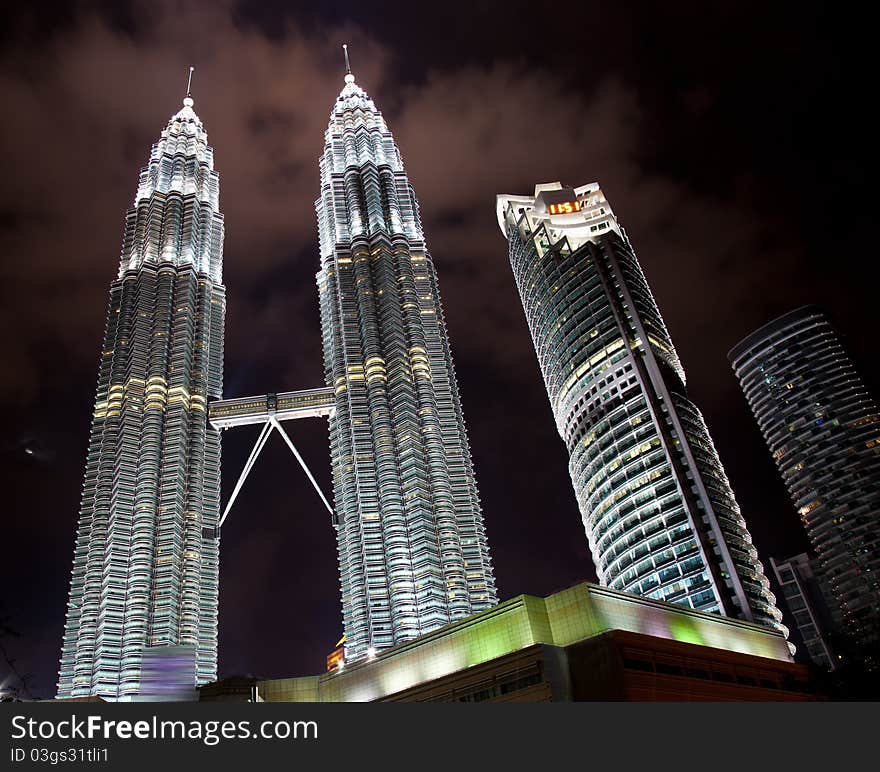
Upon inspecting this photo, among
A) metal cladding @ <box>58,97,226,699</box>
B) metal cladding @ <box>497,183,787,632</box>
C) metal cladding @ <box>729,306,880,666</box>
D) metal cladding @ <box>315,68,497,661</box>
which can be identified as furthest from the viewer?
metal cladding @ <box>729,306,880,666</box>

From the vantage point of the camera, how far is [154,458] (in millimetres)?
119438

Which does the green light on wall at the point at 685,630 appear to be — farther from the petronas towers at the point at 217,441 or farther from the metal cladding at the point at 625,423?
the petronas towers at the point at 217,441

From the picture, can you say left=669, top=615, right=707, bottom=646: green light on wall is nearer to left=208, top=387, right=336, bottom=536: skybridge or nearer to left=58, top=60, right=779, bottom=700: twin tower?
left=58, top=60, right=779, bottom=700: twin tower

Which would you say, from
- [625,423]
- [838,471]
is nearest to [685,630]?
[625,423]

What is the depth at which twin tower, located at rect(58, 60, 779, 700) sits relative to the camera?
10381 centimetres

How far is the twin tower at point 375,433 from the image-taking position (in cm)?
10381

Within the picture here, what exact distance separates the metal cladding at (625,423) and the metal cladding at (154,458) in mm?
59387

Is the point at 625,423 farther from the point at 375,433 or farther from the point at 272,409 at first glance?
the point at 272,409

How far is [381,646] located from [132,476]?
153 ft

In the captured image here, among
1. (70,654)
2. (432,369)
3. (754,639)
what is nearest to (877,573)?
(754,639)

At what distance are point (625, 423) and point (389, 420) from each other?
36.1 meters

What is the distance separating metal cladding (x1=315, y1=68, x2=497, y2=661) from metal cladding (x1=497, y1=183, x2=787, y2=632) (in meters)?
22.1

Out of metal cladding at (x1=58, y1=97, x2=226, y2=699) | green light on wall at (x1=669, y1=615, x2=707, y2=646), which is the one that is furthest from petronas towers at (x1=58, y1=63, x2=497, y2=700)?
green light on wall at (x1=669, y1=615, x2=707, y2=646)

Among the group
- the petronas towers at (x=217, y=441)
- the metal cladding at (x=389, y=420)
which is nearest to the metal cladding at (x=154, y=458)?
the petronas towers at (x=217, y=441)
